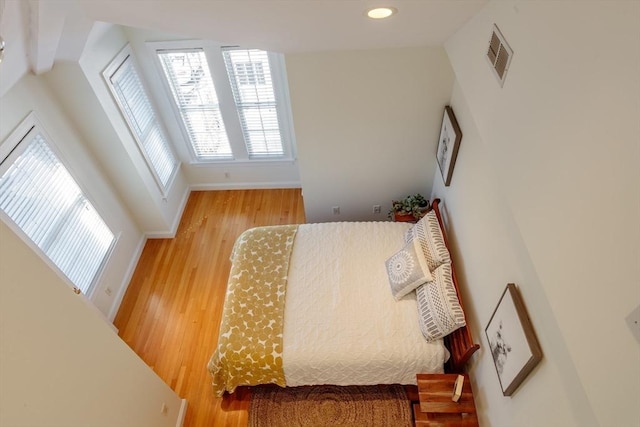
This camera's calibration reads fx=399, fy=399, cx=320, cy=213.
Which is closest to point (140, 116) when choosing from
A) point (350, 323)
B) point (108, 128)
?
point (108, 128)

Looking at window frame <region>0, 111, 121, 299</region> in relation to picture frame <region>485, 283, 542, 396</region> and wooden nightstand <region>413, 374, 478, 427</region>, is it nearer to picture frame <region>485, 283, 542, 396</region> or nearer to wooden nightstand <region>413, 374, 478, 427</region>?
wooden nightstand <region>413, 374, 478, 427</region>

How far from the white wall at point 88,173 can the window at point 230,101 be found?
1.16 meters

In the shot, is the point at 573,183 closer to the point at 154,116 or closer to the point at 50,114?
the point at 50,114

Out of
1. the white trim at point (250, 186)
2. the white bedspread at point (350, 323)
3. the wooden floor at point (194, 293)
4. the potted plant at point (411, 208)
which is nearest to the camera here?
the white bedspread at point (350, 323)

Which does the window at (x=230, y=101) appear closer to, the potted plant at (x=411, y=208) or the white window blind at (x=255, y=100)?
the white window blind at (x=255, y=100)

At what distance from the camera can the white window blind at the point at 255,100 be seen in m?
4.17

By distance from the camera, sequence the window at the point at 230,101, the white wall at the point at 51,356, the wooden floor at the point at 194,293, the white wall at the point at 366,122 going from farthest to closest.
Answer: the window at the point at 230,101
the wooden floor at the point at 194,293
the white wall at the point at 366,122
the white wall at the point at 51,356

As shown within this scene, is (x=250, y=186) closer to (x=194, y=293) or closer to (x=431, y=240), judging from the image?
(x=194, y=293)

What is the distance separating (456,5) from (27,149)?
3254 millimetres

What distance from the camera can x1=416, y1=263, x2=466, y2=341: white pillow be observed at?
2.86m

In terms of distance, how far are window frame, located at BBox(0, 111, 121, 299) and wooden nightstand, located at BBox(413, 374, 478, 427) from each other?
2633 millimetres

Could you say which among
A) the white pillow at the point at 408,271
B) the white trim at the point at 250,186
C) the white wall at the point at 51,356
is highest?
the white trim at the point at 250,186

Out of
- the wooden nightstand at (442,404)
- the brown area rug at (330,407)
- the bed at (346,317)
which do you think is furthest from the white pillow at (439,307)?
the brown area rug at (330,407)

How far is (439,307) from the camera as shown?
2.92 m
